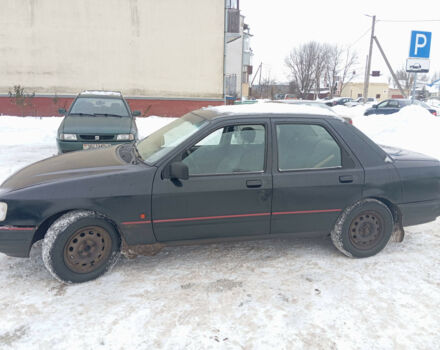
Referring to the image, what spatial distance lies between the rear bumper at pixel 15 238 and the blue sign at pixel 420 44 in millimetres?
9826

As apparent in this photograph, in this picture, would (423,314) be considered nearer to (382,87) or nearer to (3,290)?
(3,290)

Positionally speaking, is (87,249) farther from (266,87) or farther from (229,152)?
(266,87)

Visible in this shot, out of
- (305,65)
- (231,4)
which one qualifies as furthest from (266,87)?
(231,4)

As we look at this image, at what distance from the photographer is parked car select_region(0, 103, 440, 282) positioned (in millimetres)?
3057

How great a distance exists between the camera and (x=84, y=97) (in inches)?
348

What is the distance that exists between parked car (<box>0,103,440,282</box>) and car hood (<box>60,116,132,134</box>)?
333 centimetres

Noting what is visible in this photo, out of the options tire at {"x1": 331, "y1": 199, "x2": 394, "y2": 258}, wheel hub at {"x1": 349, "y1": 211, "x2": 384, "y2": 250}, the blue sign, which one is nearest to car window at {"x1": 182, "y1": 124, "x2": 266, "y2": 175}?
tire at {"x1": 331, "y1": 199, "x2": 394, "y2": 258}

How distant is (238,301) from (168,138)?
5.66 ft

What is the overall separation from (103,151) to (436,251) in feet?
12.5

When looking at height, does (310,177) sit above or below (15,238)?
above

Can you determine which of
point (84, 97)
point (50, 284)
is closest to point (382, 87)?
point (84, 97)

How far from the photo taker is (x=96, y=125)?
24.0 feet

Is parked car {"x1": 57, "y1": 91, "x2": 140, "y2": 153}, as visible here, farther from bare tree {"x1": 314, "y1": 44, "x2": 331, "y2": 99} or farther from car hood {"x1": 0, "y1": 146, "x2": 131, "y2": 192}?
bare tree {"x1": 314, "y1": 44, "x2": 331, "y2": 99}

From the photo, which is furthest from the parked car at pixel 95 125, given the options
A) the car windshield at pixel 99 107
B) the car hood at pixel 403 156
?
the car hood at pixel 403 156
